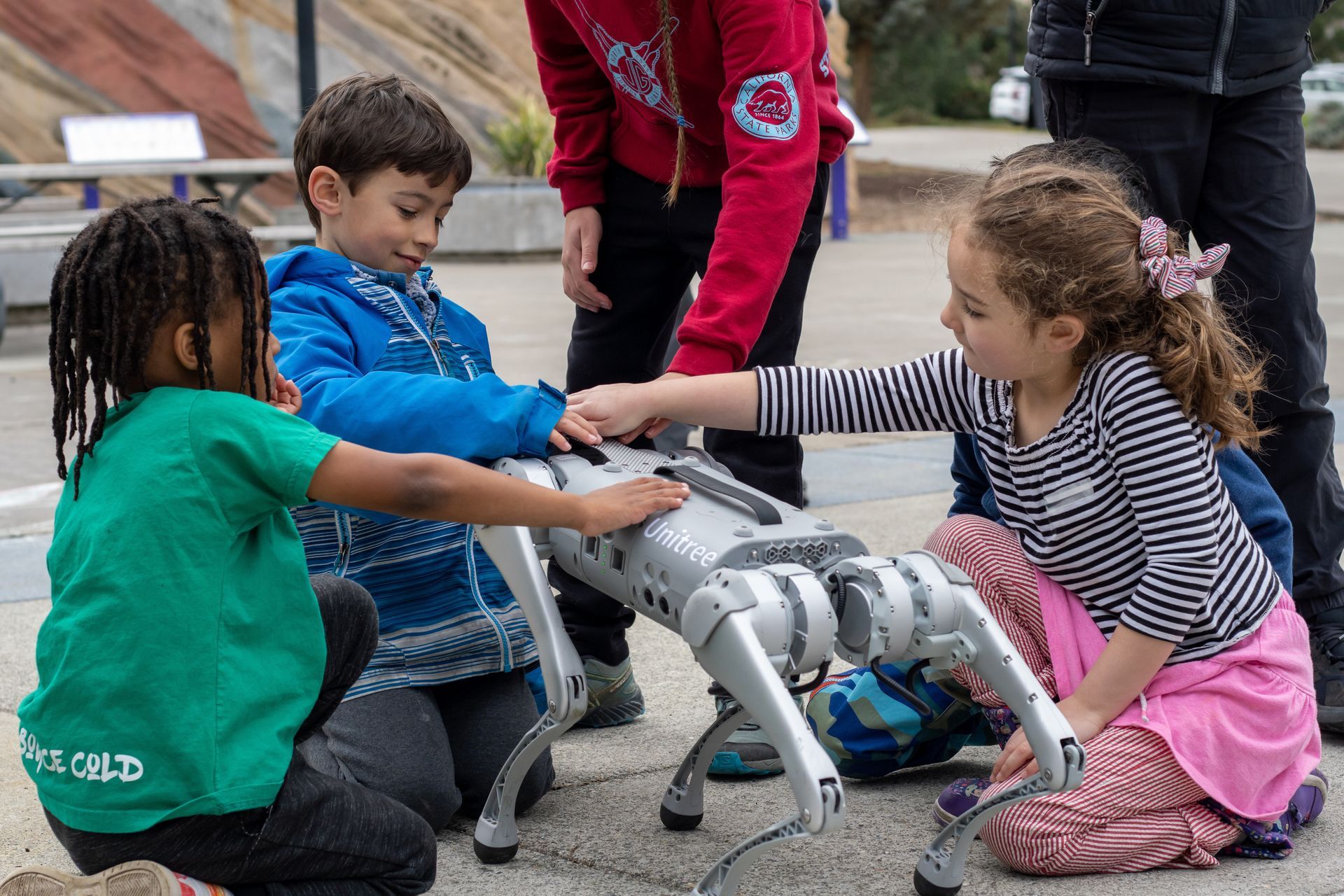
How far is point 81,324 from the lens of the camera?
6.05ft

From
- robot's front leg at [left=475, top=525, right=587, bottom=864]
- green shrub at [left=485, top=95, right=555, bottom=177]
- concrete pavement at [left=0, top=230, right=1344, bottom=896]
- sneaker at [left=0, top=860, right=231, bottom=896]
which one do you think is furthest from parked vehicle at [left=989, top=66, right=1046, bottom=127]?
sneaker at [left=0, top=860, right=231, bottom=896]

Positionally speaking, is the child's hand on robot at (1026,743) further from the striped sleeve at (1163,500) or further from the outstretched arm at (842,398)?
the outstretched arm at (842,398)

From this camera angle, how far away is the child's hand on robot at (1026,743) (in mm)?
2191

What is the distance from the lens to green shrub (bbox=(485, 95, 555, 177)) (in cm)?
1348

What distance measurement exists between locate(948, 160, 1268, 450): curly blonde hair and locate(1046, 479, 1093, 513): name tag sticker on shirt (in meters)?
0.19

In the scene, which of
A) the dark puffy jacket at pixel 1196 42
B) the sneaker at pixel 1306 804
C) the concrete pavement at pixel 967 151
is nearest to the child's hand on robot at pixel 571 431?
the sneaker at pixel 1306 804

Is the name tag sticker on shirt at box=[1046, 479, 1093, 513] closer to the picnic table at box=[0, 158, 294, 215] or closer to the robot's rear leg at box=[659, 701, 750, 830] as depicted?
the robot's rear leg at box=[659, 701, 750, 830]

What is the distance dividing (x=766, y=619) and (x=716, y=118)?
1.34m

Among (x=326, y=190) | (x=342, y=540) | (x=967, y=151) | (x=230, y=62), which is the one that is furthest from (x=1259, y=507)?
(x=967, y=151)

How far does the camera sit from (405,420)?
223 cm

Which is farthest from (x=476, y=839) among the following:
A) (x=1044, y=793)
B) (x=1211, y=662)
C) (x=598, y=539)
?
(x=1211, y=662)

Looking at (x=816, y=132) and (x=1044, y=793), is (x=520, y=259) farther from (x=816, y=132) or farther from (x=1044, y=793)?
→ (x=1044, y=793)

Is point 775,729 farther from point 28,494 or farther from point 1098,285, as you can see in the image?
point 28,494

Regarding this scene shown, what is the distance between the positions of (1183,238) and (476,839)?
167 cm
